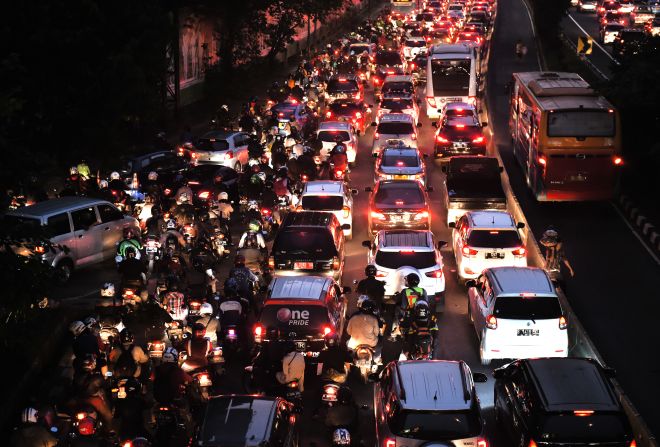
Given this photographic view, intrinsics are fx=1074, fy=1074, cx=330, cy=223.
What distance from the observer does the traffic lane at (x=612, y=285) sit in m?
19.0

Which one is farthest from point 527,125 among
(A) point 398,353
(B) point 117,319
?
(B) point 117,319

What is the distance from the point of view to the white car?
22.5m

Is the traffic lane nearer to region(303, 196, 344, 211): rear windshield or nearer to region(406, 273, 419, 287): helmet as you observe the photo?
region(406, 273, 419, 287): helmet

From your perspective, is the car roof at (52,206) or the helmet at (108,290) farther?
the car roof at (52,206)

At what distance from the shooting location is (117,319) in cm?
1741

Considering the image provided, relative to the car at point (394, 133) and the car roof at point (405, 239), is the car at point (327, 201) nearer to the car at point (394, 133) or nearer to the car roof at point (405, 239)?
the car roof at point (405, 239)

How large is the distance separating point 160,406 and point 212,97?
116 ft

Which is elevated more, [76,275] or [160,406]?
[160,406]

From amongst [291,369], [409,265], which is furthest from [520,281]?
[291,369]

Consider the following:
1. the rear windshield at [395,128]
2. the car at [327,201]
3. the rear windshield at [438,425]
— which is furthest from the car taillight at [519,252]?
the rear windshield at [395,128]

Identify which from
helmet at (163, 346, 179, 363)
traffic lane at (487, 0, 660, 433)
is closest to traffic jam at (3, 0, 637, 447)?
helmet at (163, 346, 179, 363)

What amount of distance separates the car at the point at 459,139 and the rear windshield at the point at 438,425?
74.6 ft

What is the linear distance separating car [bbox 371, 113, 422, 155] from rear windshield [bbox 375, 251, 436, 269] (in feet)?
46.1

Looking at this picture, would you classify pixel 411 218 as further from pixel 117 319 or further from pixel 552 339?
pixel 117 319
